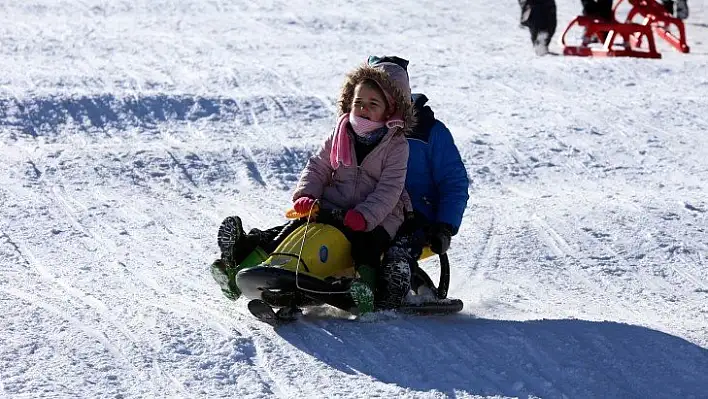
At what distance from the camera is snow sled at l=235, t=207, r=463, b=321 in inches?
157

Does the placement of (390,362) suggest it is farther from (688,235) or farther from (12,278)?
(688,235)

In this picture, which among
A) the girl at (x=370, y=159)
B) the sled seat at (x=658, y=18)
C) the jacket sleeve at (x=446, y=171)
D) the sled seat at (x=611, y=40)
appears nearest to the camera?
the girl at (x=370, y=159)

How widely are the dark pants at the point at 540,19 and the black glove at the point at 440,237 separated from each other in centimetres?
747

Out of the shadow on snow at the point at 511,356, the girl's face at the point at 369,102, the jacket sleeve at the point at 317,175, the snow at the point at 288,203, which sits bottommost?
the snow at the point at 288,203

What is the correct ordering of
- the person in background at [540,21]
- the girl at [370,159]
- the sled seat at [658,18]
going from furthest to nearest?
the sled seat at [658,18] < the person in background at [540,21] < the girl at [370,159]

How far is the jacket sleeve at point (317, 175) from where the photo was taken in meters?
4.44

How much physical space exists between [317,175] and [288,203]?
213 centimetres

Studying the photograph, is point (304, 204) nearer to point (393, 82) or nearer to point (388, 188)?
point (388, 188)

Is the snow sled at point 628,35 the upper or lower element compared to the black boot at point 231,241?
lower

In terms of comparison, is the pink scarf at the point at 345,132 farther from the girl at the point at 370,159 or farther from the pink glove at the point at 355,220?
the pink glove at the point at 355,220

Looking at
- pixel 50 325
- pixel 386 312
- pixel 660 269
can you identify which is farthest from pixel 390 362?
pixel 660 269

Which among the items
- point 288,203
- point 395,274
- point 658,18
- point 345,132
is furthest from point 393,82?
point 658,18

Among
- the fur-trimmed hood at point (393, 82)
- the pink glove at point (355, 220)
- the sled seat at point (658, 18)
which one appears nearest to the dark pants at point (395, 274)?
the pink glove at point (355, 220)

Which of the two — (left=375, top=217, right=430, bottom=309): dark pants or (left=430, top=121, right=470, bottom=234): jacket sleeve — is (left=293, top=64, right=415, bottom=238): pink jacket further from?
(left=430, top=121, right=470, bottom=234): jacket sleeve
